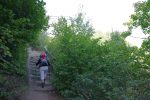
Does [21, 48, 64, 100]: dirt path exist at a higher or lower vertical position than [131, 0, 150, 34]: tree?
lower

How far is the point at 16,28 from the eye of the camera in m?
12.2

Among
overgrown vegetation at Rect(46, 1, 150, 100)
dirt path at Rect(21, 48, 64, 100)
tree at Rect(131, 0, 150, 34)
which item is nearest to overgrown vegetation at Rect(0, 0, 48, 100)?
dirt path at Rect(21, 48, 64, 100)

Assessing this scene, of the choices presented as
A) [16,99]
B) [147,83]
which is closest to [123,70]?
[147,83]

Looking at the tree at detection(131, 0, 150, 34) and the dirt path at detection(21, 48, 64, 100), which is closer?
the tree at detection(131, 0, 150, 34)

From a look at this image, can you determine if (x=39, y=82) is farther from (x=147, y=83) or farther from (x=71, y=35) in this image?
(x=147, y=83)

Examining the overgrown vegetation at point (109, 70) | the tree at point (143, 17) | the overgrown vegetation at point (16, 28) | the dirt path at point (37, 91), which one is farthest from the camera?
the dirt path at point (37, 91)

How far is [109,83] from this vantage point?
10.4m

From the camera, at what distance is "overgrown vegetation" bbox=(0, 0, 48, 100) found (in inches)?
479

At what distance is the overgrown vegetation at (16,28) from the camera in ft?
39.9

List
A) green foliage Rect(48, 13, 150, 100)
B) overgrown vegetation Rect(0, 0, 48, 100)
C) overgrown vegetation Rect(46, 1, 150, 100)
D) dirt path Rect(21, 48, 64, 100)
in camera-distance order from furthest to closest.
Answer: dirt path Rect(21, 48, 64, 100)
overgrown vegetation Rect(0, 0, 48, 100)
green foliage Rect(48, 13, 150, 100)
overgrown vegetation Rect(46, 1, 150, 100)

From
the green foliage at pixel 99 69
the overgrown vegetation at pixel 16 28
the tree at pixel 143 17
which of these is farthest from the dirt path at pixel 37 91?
the tree at pixel 143 17

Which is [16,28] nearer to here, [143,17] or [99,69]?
[99,69]

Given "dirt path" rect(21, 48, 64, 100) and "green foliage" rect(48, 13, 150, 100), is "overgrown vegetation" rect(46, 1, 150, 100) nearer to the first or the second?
"green foliage" rect(48, 13, 150, 100)

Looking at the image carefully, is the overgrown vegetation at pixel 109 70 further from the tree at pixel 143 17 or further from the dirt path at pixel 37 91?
the dirt path at pixel 37 91
